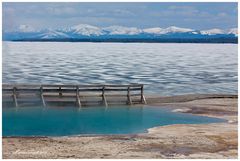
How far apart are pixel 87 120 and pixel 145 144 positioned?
16.5 ft

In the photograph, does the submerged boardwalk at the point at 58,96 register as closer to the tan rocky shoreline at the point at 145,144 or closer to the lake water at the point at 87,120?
the lake water at the point at 87,120

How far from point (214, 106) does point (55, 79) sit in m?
14.7

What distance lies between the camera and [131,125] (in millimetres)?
16969

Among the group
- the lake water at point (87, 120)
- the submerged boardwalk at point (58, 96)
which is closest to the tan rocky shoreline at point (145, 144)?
the lake water at point (87, 120)

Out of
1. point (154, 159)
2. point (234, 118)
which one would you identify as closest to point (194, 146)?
point (154, 159)

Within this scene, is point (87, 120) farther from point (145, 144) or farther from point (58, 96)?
point (145, 144)

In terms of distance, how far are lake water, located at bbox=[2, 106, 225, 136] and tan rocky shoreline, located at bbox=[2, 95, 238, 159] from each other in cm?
113

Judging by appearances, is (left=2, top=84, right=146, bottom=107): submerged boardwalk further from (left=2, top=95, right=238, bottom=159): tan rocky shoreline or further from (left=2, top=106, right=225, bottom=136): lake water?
(left=2, top=95, right=238, bottom=159): tan rocky shoreline

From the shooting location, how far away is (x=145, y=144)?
13.2 metres

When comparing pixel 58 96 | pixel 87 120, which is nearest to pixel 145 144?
pixel 87 120

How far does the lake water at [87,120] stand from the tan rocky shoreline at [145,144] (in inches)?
44.5

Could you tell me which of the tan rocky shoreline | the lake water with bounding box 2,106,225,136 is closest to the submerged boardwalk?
the lake water with bounding box 2,106,225,136

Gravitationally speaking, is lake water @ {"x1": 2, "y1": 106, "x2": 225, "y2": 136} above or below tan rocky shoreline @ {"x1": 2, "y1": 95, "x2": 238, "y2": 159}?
below

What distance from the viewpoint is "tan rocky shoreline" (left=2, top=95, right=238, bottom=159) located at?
12141mm
